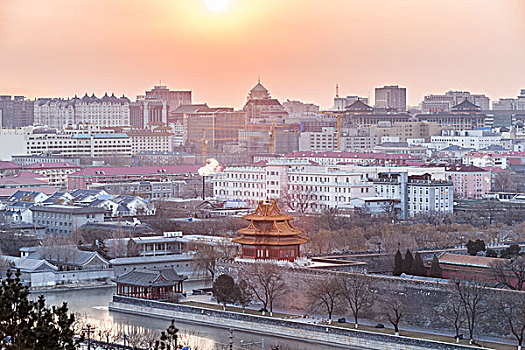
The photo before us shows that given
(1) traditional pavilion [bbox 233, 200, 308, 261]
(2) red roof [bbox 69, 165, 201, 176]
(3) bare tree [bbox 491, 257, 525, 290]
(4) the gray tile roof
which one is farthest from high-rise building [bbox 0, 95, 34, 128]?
(3) bare tree [bbox 491, 257, 525, 290]

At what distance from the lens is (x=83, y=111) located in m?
107

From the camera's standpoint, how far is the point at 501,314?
23953mm

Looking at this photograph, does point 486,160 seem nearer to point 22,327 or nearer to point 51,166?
point 51,166

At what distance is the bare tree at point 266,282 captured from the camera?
27.3m

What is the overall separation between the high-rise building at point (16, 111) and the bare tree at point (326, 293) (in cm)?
8203

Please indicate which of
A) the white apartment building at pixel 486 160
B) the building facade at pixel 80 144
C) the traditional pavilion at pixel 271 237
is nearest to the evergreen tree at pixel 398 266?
the traditional pavilion at pixel 271 237

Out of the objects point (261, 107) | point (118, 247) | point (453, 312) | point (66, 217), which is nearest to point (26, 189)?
point (66, 217)

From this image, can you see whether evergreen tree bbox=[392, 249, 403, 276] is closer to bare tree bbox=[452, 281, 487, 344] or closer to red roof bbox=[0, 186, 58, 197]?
bare tree bbox=[452, 281, 487, 344]

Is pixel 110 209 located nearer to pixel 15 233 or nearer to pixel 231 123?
pixel 15 233

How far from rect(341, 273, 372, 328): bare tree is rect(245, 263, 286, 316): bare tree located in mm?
1591

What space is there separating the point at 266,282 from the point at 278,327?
6.62 feet

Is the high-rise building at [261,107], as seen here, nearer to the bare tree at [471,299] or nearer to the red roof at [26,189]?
the red roof at [26,189]

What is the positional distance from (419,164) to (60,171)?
1719cm

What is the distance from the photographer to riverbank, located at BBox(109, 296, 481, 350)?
76.7 feet
